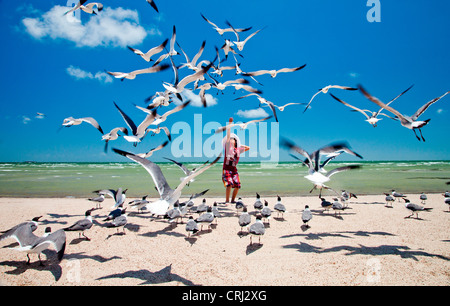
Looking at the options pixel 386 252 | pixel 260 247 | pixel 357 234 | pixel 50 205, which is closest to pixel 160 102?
pixel 260 247

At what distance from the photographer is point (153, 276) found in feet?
12.5

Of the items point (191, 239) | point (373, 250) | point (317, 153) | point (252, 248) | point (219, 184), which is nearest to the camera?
point (373, 250)

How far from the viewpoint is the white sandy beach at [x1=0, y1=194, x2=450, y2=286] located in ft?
12.2

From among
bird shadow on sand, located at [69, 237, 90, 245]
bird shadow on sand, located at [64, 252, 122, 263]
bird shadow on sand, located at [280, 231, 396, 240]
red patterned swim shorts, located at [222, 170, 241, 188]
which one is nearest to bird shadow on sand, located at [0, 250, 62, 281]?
bird shadow on sand, located at [64, 252, 122, 263]

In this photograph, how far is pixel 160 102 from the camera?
363cm

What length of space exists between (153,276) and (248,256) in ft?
5.92

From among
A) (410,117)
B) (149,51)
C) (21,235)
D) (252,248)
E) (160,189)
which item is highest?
(149,51)

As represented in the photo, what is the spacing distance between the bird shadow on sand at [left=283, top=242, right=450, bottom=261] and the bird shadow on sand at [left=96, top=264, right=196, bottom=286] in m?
2.40

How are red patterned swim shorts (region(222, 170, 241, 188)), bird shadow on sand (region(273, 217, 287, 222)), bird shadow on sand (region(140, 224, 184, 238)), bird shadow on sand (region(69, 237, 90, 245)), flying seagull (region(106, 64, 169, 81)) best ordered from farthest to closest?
red patterned swim shorts (region(222, 170, 241, 188)), bird shadow on sand (region(273, 217, 287, 222)), bird shadow on sand (region(140, 224, 184, 238)), bird shadow on sand (region(69, 237, 90, 245)), flying seagull (region(106, 64, 169, 81))

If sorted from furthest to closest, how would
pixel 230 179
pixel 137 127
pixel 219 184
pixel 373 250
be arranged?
pixel 219 184, pixel 230 179, pixel 373 250, pixel 137 127

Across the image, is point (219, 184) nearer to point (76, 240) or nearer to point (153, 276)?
point (76, 240)

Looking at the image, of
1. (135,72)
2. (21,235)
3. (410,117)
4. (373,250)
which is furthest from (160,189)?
(410,117)

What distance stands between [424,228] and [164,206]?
7.08m

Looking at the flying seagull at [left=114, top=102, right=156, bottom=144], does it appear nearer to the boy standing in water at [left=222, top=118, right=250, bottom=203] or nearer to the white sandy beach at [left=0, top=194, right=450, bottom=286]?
the white sandy beach at [left=0, top=194, right=450, bottom=286]
